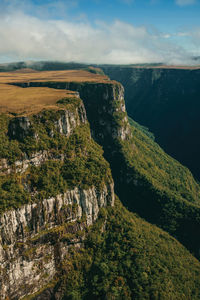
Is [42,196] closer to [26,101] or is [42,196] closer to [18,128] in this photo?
[18,128]

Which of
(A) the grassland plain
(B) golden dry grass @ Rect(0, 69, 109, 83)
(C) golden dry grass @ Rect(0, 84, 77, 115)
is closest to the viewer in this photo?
(A) the grassland plain

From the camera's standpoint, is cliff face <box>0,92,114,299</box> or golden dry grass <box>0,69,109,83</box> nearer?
cliff face <box>0,92,114,299</box>

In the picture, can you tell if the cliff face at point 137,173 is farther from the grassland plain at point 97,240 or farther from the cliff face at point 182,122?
the cliff face at point 182,122

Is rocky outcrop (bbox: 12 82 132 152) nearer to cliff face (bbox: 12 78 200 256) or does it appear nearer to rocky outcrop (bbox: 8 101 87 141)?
cliff face (bbox: 12 78 200 256)

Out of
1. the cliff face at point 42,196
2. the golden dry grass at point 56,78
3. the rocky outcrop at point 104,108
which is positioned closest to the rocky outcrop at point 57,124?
the cliff face at point 42,196

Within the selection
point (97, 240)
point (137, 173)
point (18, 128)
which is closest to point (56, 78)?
point (137, 173)

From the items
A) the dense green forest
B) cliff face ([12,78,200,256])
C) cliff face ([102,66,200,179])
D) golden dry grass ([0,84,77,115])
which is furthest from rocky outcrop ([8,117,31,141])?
cliff face ([102,66,200,179])

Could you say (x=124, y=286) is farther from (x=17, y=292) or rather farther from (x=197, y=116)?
(x=197, y=116)
